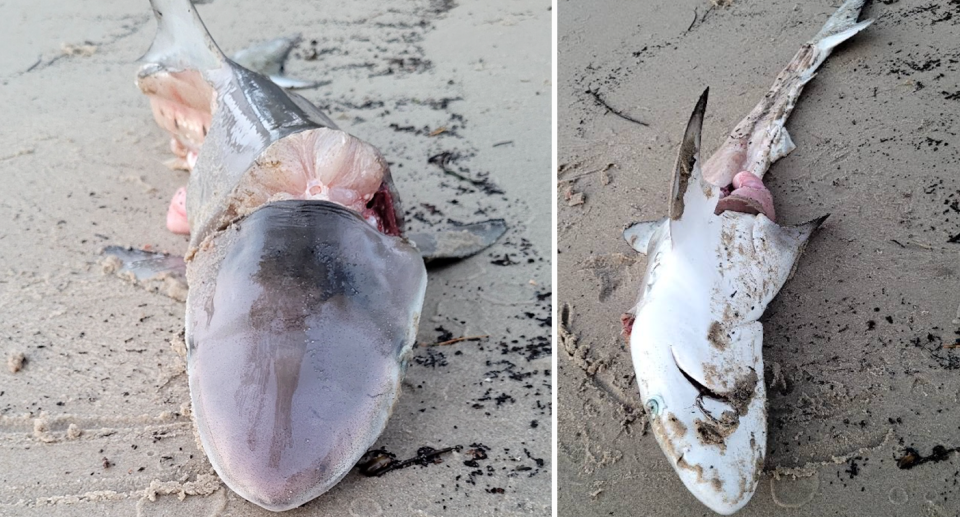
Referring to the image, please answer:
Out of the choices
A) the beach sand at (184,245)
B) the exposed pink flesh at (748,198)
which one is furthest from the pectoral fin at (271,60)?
the exposed pink flesh at (748,198)

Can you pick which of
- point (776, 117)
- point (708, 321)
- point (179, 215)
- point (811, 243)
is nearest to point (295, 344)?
point (708, 321)

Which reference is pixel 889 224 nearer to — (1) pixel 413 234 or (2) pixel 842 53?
(2) pixel 842 53

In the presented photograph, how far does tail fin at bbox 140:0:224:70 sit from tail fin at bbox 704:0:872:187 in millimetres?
2770

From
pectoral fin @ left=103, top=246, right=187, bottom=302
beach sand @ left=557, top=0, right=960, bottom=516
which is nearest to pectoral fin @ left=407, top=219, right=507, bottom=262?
beach sand @ left=557, top=0, right=960, bottom=516

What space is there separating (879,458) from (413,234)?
2.27 metres

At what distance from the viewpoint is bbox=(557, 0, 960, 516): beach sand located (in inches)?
106

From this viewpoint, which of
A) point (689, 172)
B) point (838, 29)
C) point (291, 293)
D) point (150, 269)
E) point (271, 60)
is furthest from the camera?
point (271, 60)

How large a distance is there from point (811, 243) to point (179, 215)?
10.5ft

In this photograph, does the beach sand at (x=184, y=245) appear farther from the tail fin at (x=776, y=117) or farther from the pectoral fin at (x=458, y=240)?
the tail fin at (x=776, y=117)

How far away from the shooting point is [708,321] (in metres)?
2.80

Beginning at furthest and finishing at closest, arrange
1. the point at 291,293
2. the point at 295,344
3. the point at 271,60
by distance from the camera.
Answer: the point at 271,60
the point at 291,293
the point at 295,344

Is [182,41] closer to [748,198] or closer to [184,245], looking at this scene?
[184,245]

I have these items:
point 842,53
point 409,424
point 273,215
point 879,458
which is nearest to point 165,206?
point 273,215

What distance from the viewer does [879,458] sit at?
2664 millimetres
